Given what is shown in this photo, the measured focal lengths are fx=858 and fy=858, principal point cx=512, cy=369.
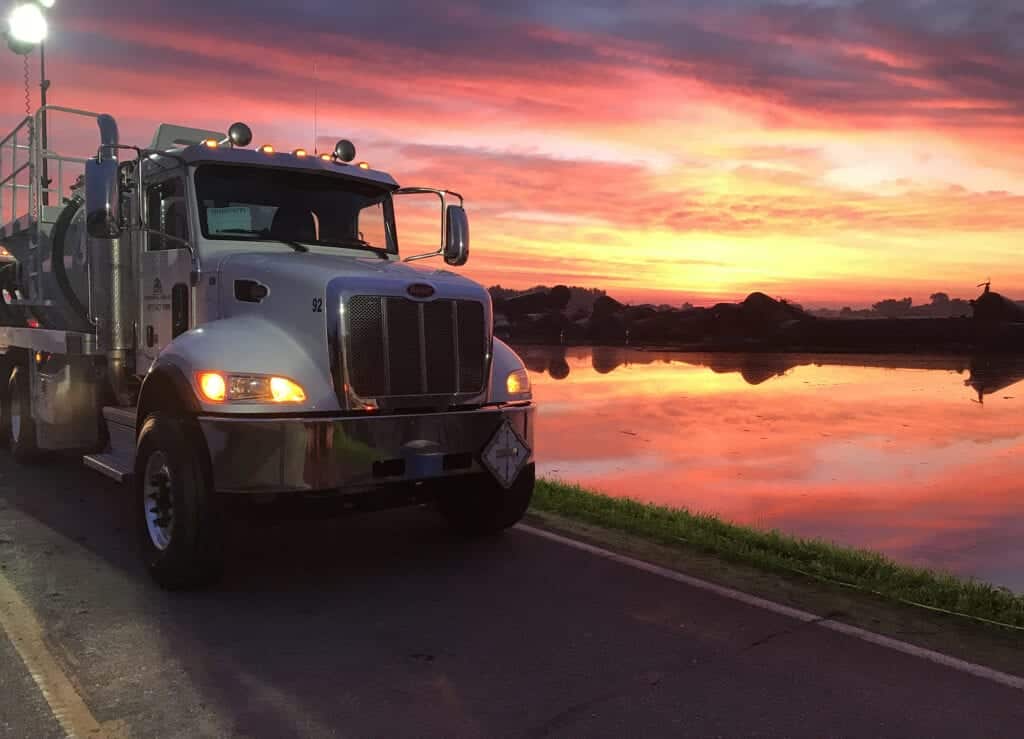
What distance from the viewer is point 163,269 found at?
6.69 m

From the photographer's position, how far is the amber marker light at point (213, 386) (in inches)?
209

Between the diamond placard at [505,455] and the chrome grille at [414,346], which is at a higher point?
the chrome grille at [414,346]

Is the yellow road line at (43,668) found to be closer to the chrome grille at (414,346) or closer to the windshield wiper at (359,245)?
the chrome grille at (414,346)

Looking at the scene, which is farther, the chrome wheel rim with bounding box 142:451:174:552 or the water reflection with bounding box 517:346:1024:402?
the water reflection with bounding box 517:346:1024:402

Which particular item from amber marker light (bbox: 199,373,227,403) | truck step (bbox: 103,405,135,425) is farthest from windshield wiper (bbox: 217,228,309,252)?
truck step (bbox: 103,405,135,425)

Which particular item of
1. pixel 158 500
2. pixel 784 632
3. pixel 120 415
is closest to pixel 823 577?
pixel 784 632

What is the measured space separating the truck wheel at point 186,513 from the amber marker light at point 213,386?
34 centimetres

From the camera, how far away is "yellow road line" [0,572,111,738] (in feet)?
12.2

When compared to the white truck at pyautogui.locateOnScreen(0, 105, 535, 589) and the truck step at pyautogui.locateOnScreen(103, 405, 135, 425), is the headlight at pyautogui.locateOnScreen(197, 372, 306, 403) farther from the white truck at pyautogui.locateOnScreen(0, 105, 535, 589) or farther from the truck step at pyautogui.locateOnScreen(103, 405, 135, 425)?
the truck step at pyautogui.locateOnScreen(103, 405, 135, 425)

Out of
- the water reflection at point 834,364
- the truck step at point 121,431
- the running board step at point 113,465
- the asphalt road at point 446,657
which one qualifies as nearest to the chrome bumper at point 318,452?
the asphalt road at point 446,657

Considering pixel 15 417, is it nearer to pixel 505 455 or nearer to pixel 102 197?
pixel 102 197

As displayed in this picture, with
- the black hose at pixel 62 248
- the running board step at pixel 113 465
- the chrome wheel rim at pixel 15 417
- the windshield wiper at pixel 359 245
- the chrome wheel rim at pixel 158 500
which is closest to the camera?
the chrome wheel rim at pixel 158 500

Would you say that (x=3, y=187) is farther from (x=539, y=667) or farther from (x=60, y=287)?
(x=539, y=667)

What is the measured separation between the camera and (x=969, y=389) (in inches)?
976
